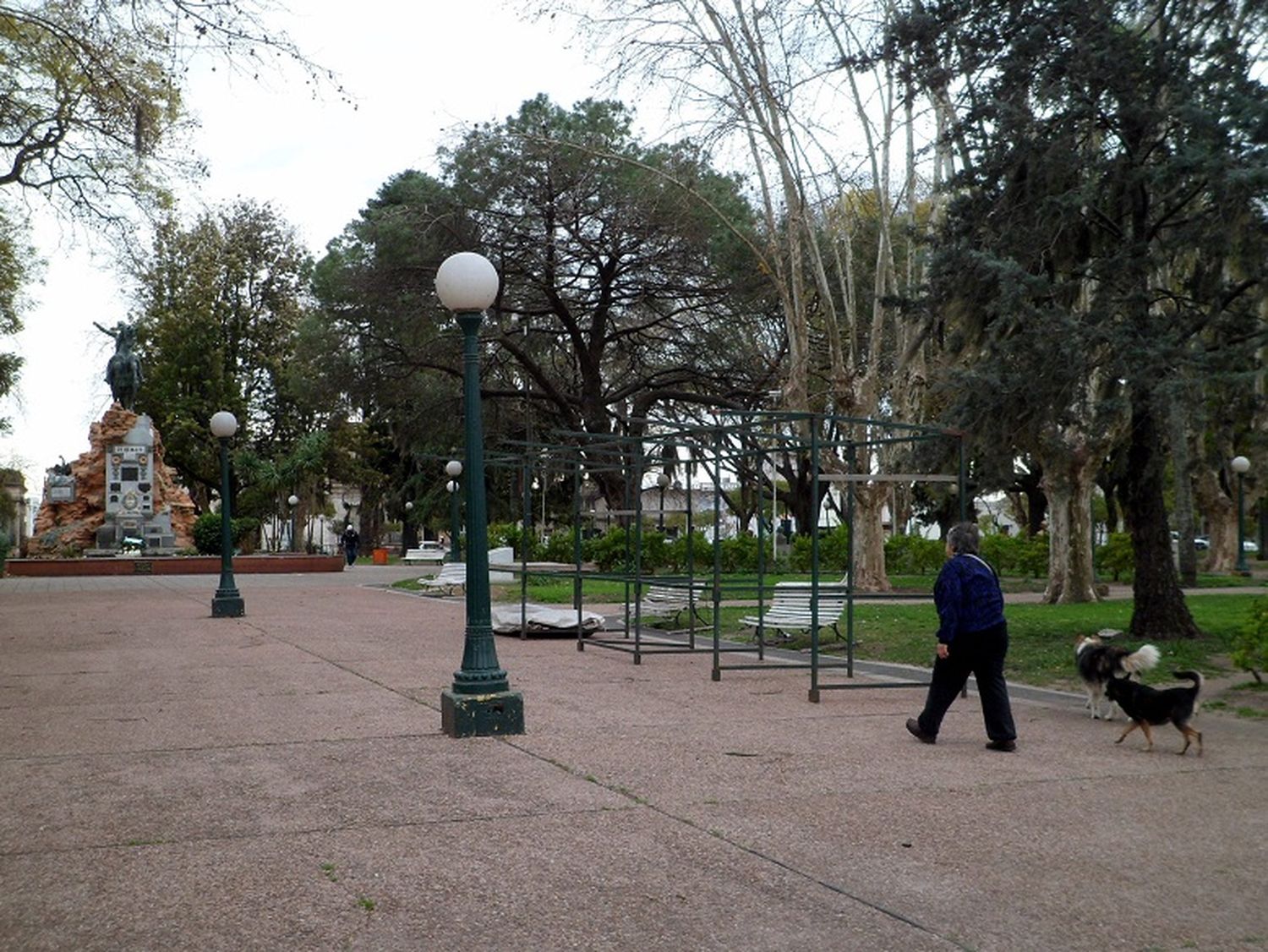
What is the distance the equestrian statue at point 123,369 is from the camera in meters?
49.2

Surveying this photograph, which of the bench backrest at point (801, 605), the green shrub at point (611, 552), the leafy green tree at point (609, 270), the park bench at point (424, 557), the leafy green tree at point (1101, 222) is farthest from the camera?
the park bench at point (424, 557)

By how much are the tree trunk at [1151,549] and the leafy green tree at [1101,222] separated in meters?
0.02

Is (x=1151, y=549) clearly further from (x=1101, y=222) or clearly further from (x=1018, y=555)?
(x=1018, y=555)

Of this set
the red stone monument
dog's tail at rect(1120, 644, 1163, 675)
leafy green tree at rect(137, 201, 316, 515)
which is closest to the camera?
dog's tail at rect(1120, 644, 1163, 675)

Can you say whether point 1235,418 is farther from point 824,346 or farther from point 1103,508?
point 1103,508

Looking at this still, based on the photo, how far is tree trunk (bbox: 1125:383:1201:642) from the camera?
610 inches

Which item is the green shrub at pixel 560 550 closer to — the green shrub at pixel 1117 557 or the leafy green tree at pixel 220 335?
the green shrub at pixel 1117 557

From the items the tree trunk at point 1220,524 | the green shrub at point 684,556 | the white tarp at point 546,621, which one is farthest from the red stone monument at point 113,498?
the tree trunk at point 1220,524

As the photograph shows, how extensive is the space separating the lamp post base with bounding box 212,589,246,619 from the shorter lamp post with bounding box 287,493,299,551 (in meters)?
38.8

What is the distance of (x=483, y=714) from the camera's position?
30.0 ft

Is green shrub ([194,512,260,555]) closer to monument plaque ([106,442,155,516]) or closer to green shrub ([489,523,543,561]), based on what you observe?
monument plaque ([106,442,155,516])

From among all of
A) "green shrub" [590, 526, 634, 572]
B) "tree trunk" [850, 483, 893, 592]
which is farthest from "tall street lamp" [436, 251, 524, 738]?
"green shrub" [590, 526, 634, 572]

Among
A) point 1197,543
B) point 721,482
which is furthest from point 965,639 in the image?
point 1197,543

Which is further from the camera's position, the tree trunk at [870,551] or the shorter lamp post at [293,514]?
the shorter lamp post at [293,514]
